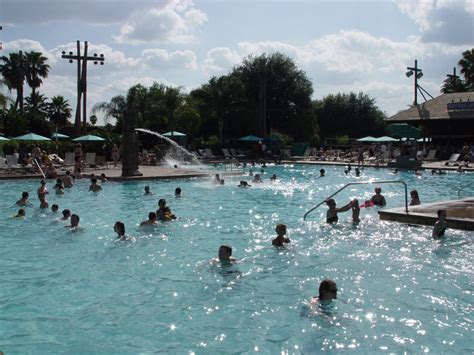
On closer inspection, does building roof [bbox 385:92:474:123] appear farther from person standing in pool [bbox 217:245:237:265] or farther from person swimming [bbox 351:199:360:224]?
person standing in pool [bbox 217:245:237:265]

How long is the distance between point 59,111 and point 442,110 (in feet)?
139

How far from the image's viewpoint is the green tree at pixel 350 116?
71.2m

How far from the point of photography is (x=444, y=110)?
1629 inches

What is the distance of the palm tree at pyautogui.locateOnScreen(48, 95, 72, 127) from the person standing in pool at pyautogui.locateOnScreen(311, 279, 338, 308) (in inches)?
2317

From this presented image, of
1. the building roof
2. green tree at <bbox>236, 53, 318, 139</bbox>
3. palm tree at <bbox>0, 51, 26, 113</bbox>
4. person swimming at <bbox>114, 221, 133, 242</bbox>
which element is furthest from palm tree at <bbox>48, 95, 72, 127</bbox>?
person swimming at <bbox>114, 221, 133, 242</bbox>

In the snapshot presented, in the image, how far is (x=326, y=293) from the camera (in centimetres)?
751

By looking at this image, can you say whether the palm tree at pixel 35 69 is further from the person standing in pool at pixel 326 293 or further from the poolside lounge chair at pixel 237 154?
the person standing in pool at pixel 326 293

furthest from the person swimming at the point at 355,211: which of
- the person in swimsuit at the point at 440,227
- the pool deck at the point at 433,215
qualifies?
the person in swimsuit at the point at 440,227

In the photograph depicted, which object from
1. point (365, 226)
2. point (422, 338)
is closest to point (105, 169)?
point (365, 226)

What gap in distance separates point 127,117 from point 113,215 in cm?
1079

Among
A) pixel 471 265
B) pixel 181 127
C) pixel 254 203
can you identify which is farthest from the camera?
pixel 181 127

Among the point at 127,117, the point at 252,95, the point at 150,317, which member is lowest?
the point at 150,317

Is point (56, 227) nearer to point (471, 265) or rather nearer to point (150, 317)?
point (150, 317)

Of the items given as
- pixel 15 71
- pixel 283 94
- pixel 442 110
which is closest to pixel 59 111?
pixel 15 71
